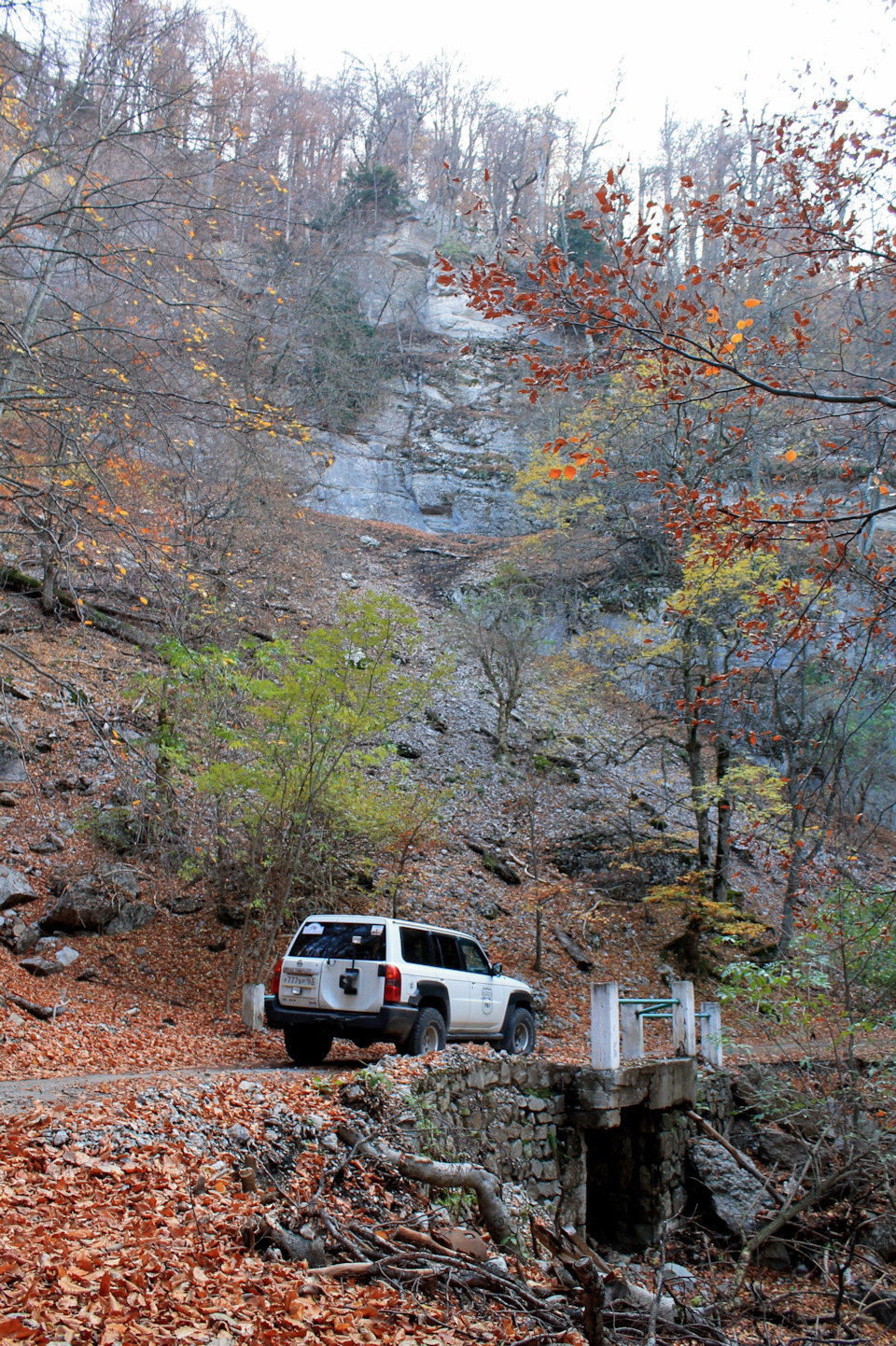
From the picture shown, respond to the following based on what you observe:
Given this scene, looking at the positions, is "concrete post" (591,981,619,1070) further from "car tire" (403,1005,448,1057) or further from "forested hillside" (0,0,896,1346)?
"car tire" (403,1005,448,1057)

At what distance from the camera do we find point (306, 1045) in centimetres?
925

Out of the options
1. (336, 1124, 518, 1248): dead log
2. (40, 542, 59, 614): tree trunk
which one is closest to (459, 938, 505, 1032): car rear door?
(336, 1124, 518, 1248): dead log

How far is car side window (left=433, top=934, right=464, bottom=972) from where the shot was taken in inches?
383

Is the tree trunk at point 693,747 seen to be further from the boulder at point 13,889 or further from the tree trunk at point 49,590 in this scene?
the tree trunk at point 49,590

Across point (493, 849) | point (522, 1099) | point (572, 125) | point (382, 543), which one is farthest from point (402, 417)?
point (522, 1099)

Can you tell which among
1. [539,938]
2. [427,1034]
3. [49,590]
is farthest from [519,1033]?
[49,590]

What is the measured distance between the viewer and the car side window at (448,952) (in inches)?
383

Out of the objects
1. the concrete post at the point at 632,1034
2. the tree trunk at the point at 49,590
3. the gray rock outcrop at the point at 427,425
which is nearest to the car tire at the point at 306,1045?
the concrete post at the point at 632,1034

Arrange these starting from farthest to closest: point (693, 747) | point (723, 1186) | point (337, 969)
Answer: point (693, 747)
point (723, 1186)
point (337, 969)

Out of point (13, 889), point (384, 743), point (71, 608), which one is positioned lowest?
point (13, 889)

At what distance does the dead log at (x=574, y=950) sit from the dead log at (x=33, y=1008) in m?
9.72

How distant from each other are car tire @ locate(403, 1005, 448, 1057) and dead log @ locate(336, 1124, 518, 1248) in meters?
2.50

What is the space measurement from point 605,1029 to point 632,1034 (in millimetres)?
1582

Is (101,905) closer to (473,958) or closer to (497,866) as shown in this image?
(473,958)
